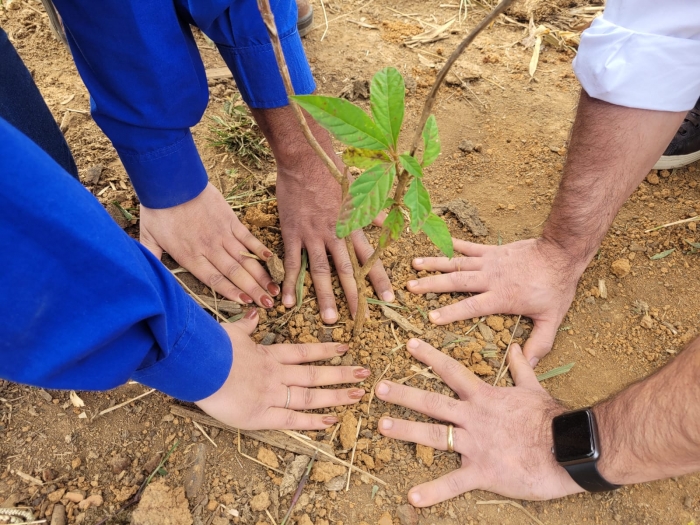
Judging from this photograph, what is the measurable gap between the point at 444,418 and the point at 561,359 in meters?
0.47

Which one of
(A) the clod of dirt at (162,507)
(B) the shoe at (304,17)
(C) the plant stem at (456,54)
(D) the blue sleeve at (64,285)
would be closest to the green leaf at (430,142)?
(C) the plant stem at (456,54)

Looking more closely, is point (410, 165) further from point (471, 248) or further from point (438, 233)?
point (471, 248)

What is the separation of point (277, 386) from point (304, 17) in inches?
81.1

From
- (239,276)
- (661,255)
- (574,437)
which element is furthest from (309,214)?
(661,255)

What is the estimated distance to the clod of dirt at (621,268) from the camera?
5.62ft

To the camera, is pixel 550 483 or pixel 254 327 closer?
pixel 550 483

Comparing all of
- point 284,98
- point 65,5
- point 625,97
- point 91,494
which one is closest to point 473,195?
point 625,97

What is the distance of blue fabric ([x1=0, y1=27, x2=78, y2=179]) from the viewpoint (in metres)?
1.43

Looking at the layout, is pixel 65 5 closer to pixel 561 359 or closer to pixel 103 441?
pixel 103 441

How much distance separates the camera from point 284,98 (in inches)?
62.6

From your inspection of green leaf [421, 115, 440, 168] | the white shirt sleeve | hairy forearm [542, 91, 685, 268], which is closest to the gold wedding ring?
green leaf [421, 115, 440, 168]

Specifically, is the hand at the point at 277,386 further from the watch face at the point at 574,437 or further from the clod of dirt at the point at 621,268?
the clod of dirt at the point at 621,268

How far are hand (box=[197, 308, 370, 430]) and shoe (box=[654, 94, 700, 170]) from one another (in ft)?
5.12

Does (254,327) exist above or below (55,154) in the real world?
below
